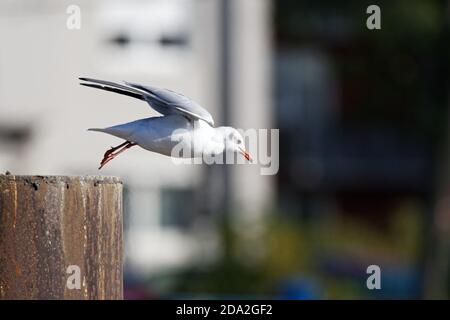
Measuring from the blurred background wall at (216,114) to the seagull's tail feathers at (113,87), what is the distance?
9848 millimetres

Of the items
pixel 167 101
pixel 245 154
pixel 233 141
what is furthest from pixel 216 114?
pixel 167 101

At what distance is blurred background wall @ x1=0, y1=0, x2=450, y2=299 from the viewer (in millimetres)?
16734

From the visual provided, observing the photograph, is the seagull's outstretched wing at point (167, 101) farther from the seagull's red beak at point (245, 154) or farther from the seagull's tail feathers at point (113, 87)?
the seagull's red beak at point (245, 154)

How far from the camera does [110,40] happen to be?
19906 millimetres

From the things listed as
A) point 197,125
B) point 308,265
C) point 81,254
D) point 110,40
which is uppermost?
point 110,40

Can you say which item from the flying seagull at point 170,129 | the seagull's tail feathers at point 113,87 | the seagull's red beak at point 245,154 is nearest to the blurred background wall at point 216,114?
the seagull's red beak at point 245,154

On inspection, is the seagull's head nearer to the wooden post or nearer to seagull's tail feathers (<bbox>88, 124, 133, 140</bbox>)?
seagull's tail feathers (<bbox>88, 124, 133, 140</bbox>)

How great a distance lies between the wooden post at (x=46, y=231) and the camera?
4535 millimetres

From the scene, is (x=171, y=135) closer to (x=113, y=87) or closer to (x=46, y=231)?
(x=113, y=87)

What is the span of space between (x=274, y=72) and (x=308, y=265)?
8991mm

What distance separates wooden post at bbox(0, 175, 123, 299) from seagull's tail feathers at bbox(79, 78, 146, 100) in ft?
0.99
